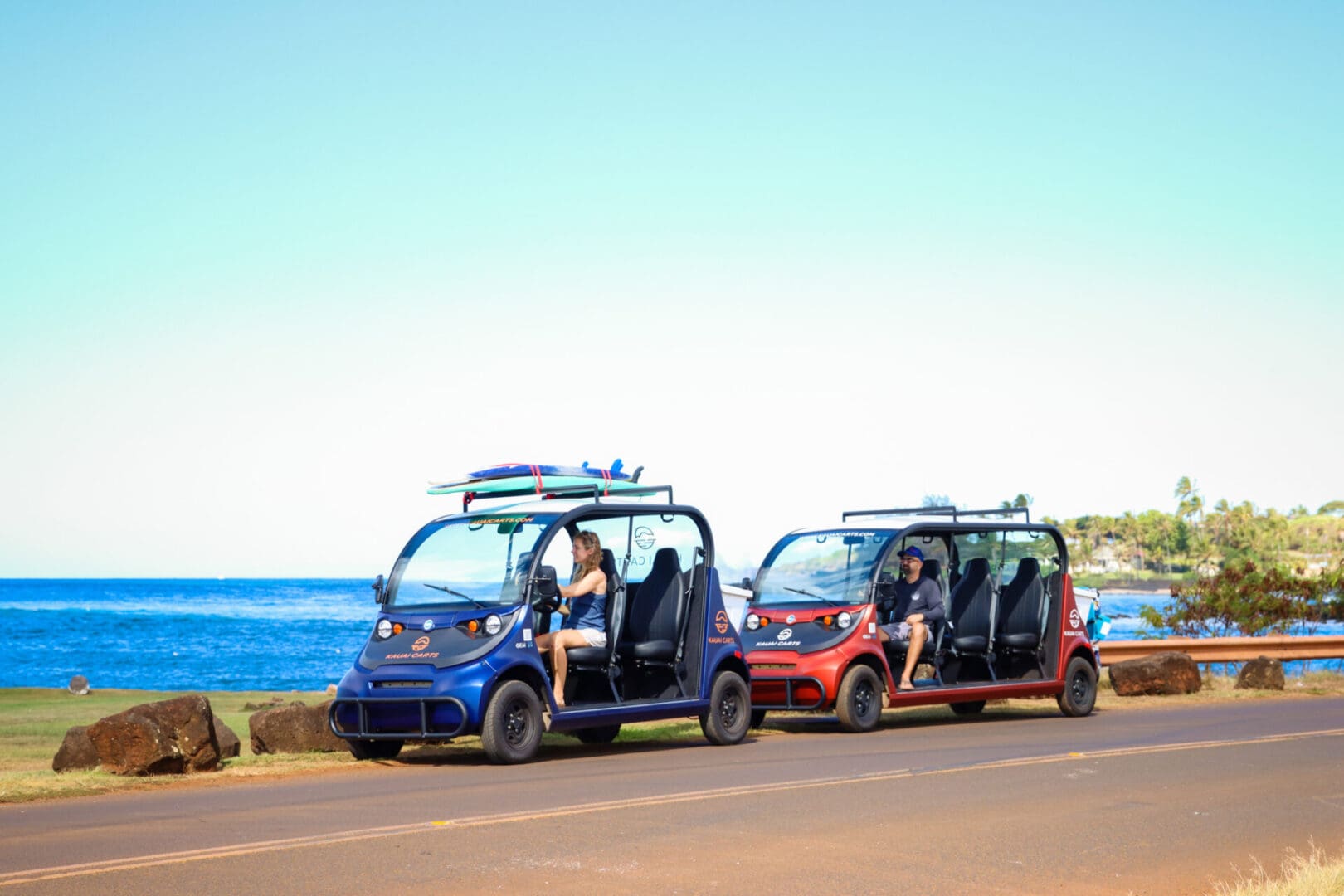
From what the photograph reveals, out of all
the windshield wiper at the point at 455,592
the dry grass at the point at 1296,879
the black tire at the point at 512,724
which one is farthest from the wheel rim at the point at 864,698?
the dry grass at the point at 1296,879

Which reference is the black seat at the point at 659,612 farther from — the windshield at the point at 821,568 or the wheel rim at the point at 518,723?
the windshield at the point at 821,568

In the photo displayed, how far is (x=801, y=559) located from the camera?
17672mm

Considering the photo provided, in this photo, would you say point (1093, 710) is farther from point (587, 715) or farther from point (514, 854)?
point (514, 854)

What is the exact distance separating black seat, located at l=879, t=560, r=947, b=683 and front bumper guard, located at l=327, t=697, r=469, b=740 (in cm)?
646

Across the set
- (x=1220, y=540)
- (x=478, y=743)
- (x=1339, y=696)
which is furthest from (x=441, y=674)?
(x=1220, y=540)

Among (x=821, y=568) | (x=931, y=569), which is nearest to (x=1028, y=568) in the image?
(x=931, y=569)

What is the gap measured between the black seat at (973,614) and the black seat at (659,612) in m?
4.90

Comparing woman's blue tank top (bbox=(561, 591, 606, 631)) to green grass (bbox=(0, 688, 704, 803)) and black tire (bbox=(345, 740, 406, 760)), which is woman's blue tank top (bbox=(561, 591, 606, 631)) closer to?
green grass (bbox=(0, 688, 704, 803))

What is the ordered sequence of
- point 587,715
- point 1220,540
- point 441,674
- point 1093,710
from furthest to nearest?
1. point 1220,540
2. point 1093,710
3. point 587,715
4. point 441,674

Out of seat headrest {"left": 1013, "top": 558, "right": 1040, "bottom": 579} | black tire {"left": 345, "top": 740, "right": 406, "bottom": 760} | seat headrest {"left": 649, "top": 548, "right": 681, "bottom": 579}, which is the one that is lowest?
black tire {"left": 345, "top": 740, "right": 406, "bottom": 760}

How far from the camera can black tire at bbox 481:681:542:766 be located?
12.8 m

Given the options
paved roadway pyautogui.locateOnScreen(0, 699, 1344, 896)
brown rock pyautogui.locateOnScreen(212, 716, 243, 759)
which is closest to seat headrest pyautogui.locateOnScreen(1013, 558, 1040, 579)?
paved roadway pyautogui.locateOnScreen(0, 699, 1344, 896)

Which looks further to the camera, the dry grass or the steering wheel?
the steering wheel

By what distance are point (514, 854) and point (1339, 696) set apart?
58.4 feet
